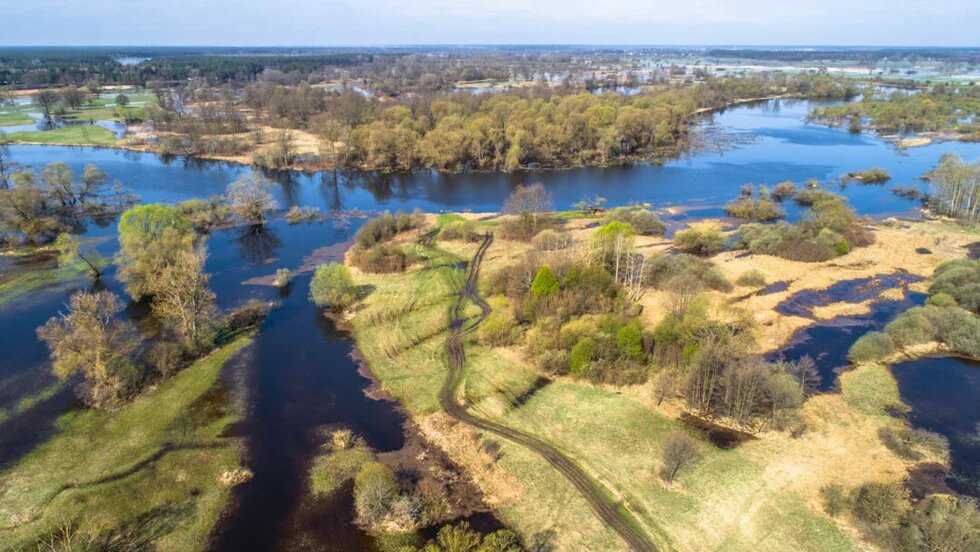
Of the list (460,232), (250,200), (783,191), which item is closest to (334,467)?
(460,232)

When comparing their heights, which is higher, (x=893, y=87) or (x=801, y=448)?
(x=893, y=87)

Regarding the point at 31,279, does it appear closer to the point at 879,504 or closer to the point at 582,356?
the point at 582,356

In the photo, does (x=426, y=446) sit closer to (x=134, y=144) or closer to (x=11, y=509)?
(x=11, y=509)

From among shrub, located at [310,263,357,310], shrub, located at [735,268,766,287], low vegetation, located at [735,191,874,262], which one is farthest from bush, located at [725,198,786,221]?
shrub, located at [310,263,357,310]

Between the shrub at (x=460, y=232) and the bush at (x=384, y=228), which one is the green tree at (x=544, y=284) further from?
the bush at (x=384, y=228)

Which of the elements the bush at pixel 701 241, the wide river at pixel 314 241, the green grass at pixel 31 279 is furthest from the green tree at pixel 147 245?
the bush at pixel 701 241

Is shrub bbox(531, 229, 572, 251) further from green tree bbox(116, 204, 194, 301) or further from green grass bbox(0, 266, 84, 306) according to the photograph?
green grass bbox(0, 266, 84, 306)

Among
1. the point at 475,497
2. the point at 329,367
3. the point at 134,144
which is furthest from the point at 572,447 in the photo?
the point at 134,144
